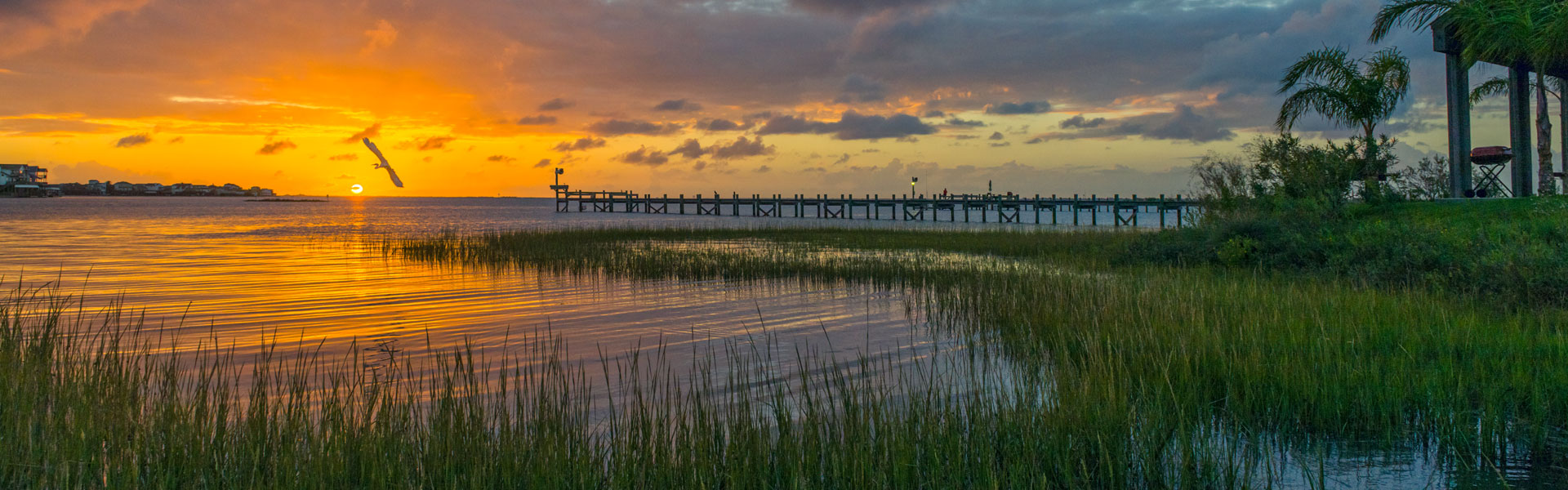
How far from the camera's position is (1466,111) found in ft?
57.1

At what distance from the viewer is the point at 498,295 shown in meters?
12.4

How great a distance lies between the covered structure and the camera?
17.3m

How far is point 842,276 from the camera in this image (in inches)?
573

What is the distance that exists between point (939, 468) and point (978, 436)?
1.80 ft

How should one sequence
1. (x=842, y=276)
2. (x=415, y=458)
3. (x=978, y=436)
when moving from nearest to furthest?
(x=415, y=458) < (x=978, y=436) < (x=842, y=276)

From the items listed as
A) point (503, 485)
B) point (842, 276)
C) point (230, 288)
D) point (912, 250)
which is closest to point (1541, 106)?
point (912, 250)

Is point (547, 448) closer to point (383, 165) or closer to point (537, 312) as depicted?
point (537, 312)

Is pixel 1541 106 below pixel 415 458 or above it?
above

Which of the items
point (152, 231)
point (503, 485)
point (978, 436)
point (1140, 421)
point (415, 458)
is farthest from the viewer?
point (152, 231)

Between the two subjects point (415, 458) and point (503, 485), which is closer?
point (503, 485)

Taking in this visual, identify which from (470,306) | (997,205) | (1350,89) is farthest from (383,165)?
(997,205)

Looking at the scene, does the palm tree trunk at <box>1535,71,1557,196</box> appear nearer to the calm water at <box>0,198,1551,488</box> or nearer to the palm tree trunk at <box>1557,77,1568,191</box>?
the palm tree trunk at <box>1557,77,1568,191</box>

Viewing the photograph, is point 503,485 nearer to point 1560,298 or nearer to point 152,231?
point 1560,298

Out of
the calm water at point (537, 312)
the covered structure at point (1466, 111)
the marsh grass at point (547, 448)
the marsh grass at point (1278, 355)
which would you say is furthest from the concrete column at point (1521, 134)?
the marsh grass at point (547, 448)
